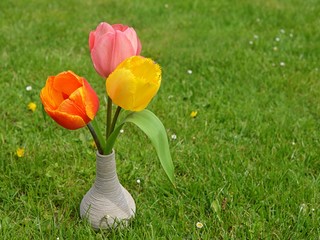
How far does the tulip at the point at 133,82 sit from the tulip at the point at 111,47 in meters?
0.06

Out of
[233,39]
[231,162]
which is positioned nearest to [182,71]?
[233,39]

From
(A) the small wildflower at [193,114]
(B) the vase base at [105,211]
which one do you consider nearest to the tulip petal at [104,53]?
(B) the vase base at [105,211]

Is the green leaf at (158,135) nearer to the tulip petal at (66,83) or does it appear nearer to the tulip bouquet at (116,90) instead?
the tulip bouquet at (116,90)

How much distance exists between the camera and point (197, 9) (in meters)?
Result: 4.68

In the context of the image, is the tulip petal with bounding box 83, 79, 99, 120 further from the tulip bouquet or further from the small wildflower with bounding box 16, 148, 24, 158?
the small wildflower with bounding box 16, 148, 24, 158

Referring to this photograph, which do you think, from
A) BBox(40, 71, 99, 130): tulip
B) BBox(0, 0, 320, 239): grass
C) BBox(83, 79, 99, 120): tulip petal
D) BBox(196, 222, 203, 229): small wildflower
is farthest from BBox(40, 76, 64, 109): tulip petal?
BBox(196, 222, 203, 229): small wildflower

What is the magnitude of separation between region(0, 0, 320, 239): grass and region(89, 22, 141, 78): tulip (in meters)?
0.67

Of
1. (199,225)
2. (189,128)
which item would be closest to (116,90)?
(199,225)

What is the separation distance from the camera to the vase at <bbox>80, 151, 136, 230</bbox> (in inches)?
74.8

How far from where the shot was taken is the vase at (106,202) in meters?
1.90

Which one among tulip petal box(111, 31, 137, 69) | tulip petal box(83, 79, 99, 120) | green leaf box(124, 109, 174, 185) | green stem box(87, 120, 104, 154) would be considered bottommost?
green stem box(87, 120, 104, 154)

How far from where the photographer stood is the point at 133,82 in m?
1.61

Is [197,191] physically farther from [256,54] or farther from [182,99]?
[256,54]

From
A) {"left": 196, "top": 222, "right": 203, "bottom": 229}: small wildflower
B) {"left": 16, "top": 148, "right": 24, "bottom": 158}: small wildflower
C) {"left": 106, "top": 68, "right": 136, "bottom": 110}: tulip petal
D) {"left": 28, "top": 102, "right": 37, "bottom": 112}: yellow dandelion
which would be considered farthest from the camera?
{"left": 28, "top": 102, "right": 37, "bottom": 112}: yellow dandelion
